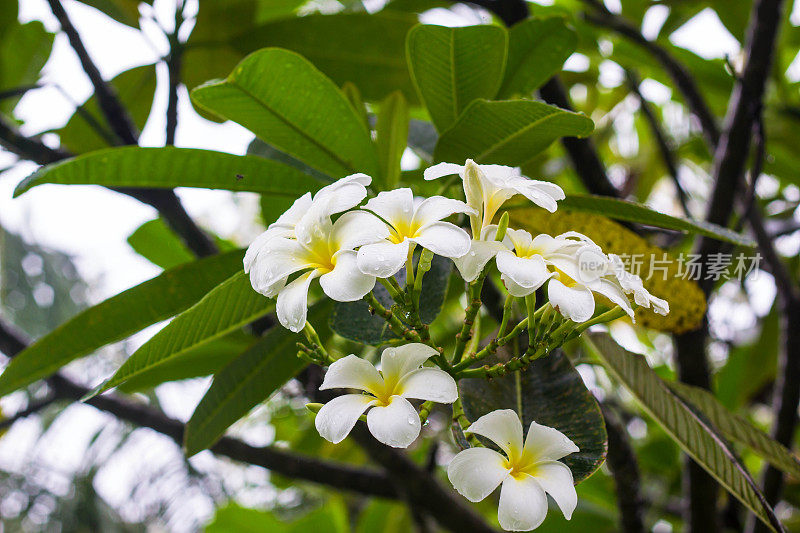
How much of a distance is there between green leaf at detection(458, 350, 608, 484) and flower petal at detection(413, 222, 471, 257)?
0.16 meters

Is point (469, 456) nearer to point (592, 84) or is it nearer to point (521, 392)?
point (521, 392)

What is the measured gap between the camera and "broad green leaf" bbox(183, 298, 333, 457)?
71cm

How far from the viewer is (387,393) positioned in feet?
1.48

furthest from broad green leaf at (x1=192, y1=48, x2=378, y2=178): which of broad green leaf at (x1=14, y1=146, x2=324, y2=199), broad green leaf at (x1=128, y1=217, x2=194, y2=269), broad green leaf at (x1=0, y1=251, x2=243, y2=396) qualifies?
broad green leaf at (x1=128, y1=217, x2=194, y2=269)

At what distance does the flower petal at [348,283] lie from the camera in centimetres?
41

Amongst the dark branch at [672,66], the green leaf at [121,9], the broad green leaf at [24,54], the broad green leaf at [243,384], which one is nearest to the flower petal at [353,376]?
the broad green leaf at [243,384]

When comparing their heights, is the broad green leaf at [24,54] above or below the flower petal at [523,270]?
below

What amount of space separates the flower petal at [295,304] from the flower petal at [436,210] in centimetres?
8

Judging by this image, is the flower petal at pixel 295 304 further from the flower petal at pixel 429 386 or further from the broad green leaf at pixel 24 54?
the broad green leaf at pixel 24 54

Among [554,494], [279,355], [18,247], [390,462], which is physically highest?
[554,494]

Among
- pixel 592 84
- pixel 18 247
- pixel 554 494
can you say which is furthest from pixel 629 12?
pixel 18 247

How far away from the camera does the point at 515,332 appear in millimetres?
491

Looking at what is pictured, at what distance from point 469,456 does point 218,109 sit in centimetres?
43

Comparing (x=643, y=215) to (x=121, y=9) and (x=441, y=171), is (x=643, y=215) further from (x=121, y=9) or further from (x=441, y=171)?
(x=121, y=9)
